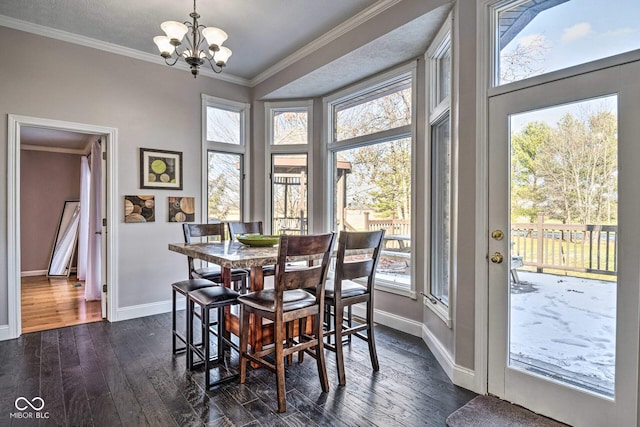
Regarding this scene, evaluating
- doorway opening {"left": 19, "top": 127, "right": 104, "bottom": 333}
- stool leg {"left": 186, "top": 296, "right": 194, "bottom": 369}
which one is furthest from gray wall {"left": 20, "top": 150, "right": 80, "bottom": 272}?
stool leg {"left": 186, "top": 296, "right": 194, "bottom": 369}

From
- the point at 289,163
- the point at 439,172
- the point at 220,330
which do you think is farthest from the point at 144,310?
the point at 439,172

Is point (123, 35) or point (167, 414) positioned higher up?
point (123, 35)

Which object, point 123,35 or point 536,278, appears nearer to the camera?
point 536,278

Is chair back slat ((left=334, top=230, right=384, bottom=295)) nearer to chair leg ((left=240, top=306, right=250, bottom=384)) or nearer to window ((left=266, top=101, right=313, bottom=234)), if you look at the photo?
chair leg ((left=240, top=306, right=250, bottom=384))

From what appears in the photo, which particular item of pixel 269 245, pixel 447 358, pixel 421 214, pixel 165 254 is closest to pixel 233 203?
pixel 165 254

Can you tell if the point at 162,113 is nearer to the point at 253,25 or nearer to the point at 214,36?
the point at 253,25

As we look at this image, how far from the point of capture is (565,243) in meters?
1.95

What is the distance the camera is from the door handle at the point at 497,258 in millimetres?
2174

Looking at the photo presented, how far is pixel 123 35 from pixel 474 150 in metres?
3.55

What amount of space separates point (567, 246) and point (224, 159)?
12.8 ft

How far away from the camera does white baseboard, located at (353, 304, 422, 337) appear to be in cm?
331

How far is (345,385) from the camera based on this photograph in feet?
7.67

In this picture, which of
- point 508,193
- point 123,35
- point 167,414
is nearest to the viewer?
point 167,414

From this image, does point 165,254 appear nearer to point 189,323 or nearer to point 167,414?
point 189,323
